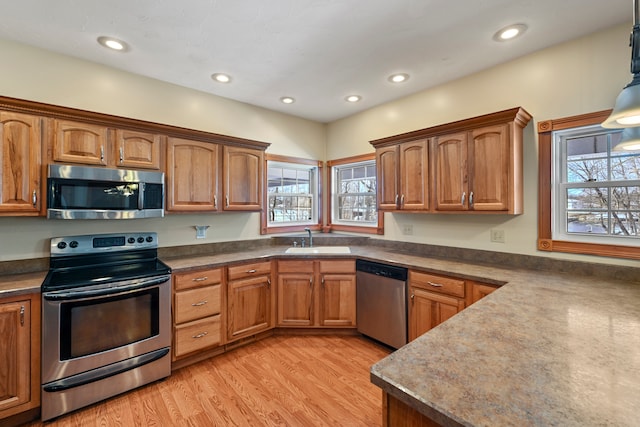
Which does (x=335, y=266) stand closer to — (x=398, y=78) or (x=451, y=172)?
(x=451, y=172)

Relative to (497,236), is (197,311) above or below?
below

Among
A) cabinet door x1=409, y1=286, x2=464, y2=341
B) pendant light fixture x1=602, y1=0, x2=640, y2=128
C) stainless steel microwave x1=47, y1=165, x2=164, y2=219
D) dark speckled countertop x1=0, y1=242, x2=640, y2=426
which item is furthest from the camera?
cabinet door x1=409, y1=286, x2=464, y2=341

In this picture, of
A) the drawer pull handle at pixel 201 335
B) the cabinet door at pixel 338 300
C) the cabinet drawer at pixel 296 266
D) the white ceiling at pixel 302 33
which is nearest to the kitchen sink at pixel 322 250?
the cabinet drawer at pixel 296 266

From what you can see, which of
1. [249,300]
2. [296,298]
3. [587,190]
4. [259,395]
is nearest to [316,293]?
[296,298]

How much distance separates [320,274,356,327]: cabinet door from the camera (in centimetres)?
311

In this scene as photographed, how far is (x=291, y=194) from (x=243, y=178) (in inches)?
39.1

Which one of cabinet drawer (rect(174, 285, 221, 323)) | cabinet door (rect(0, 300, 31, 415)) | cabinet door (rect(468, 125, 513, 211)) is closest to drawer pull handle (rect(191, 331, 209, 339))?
cabinet drawer (rect(174, 285, 221, 323))

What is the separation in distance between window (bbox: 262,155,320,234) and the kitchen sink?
0.49 m

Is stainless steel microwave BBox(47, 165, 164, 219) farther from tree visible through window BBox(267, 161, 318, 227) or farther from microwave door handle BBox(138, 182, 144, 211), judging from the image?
tree visible through window BBox(267, 161, 318, 227)

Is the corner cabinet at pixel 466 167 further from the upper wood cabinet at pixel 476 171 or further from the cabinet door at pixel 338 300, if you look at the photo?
the cabinet door at pixel 338 300

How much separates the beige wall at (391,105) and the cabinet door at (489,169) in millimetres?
288

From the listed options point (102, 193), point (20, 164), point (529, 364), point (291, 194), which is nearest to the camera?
point (529, 364)

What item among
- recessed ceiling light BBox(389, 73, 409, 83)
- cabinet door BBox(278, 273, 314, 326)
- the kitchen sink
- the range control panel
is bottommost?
cabinet door BBox(278, 273, 314, 326)

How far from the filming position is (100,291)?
6.72 feet
